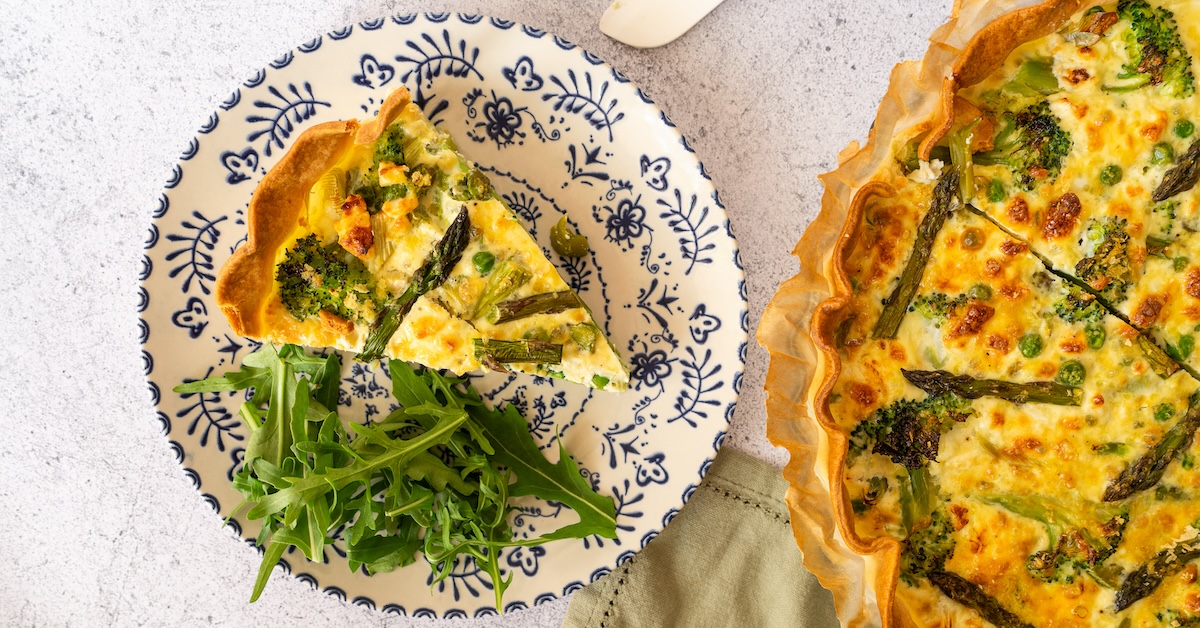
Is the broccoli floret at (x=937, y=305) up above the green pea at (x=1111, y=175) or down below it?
below

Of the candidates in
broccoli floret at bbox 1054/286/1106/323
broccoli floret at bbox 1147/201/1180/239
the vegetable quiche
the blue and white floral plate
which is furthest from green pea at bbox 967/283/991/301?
the blue and white floral plate

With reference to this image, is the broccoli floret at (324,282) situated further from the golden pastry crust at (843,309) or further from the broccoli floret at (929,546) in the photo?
the broccoli floret at (929,546)

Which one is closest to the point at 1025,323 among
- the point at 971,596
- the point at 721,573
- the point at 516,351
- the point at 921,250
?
the point at 921,250

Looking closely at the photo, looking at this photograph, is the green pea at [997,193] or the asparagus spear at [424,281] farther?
the asparagus spear at [424,281]

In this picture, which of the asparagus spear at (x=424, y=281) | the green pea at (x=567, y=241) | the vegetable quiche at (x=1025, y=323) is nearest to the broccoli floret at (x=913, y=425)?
the vegetable quiche at (x=1025, y=323)

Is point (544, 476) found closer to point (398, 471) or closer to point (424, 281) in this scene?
point (398, 471)

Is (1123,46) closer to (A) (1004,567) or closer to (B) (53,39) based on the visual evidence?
(A) (1004,567)

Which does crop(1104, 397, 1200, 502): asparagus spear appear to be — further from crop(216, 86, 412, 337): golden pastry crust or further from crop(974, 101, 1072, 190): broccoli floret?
crop(216, 86, 412, 337): golden pastry crust

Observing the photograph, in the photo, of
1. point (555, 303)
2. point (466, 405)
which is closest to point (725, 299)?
point (555, 303)

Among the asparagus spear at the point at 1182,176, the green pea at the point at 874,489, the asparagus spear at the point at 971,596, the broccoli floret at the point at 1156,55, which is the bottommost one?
the asparagus spear at the point at 971,596
